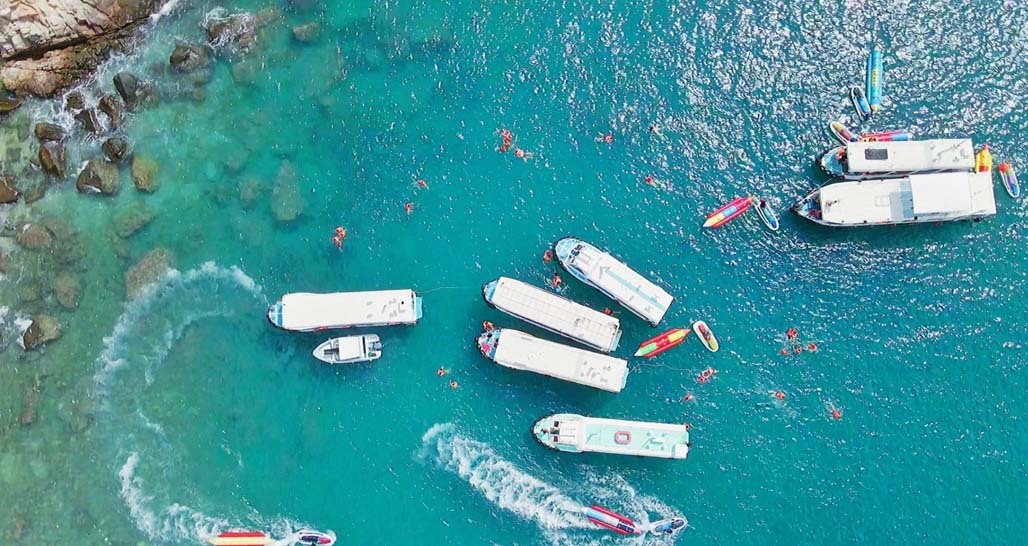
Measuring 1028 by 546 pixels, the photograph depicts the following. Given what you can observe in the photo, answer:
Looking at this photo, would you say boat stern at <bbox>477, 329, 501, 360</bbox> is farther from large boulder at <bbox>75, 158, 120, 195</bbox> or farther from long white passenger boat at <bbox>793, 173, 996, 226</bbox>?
large boulder at <bbox>75, 158, 120, 195</bbox>

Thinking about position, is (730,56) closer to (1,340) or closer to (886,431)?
(886,431)

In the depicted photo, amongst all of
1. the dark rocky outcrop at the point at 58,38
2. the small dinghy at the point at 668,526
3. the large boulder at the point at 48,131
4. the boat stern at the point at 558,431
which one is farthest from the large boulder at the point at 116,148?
the small dinghy at the point at 668,526

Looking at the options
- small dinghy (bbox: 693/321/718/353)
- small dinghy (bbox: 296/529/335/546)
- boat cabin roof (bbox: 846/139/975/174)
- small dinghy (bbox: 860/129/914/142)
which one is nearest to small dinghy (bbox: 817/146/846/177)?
boat cabin roof (bbox: 846/139/975/174)

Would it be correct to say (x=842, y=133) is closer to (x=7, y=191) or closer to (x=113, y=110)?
(x=113, y=110)

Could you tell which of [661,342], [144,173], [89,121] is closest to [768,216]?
[661,342]

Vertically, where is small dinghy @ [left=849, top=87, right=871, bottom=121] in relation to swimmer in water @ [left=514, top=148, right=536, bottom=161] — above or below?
above

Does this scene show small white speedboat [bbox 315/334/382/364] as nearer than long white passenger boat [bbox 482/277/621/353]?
No
